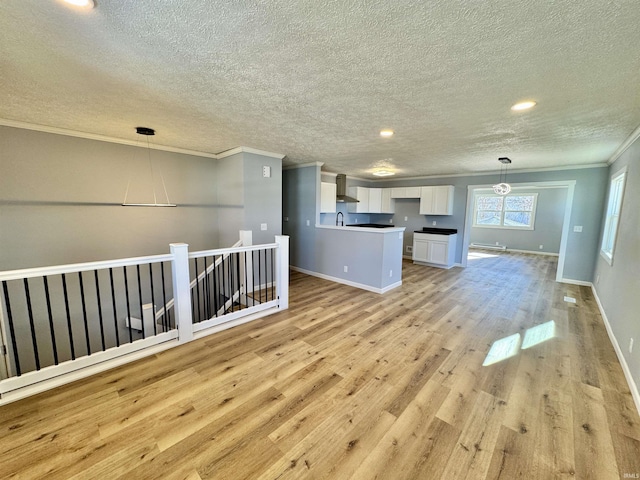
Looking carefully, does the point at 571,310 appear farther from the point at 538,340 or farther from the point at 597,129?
the point at 597,129

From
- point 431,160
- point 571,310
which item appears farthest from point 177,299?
point 571,310

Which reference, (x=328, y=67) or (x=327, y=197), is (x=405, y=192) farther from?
(x=328, y=67)

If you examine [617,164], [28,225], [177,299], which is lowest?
[177,299]

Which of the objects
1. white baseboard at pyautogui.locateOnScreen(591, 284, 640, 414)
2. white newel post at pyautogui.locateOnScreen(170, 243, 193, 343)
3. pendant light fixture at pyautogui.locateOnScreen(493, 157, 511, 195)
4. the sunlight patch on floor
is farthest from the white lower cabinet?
white newel post at pyautogui.locateOnScreen(170, 243, 193, 343)

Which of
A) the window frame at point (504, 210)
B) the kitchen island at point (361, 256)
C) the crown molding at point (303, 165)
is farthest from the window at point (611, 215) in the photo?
the window frame at point (504, 210)

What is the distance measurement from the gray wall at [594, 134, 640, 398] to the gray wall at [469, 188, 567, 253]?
18.4ft

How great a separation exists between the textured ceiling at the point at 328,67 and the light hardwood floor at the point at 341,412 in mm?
2397

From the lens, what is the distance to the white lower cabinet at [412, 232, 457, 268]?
21.0 feet

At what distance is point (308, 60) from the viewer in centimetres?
170

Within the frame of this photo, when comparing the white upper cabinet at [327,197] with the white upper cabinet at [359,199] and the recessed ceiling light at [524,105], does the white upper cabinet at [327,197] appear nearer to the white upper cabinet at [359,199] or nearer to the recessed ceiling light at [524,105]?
Result: the white upper cabinet at [359,199]

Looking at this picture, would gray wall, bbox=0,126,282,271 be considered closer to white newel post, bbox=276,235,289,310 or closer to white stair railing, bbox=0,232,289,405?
white stair railing, bbox=0,232,289,405

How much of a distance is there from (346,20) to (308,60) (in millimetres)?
431

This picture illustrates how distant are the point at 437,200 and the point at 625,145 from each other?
343 centimetres

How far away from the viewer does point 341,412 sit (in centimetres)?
185
